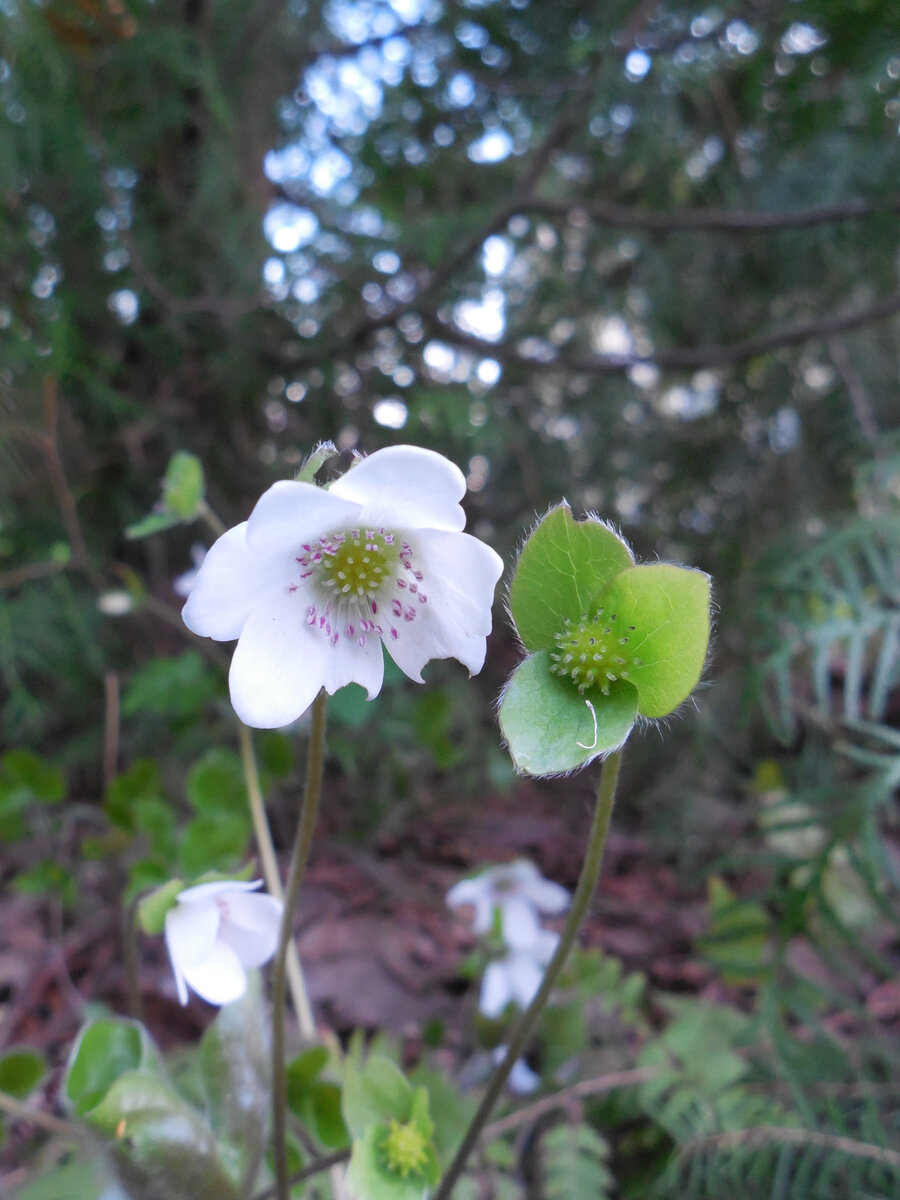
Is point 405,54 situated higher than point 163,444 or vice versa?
point 405,54

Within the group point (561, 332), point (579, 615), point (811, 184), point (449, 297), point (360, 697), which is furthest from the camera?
point (561, 332)

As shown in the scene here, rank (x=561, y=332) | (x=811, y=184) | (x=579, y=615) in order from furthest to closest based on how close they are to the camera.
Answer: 1. (x=561, y=332)
2. (x=811, y=184)
3. (x=579, y=615)

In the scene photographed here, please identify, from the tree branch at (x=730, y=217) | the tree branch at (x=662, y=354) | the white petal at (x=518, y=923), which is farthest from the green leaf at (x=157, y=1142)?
the tree branch at (x=730, y=217)

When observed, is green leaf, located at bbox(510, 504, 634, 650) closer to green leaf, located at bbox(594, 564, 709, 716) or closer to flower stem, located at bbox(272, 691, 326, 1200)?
green leaf, located at bbox(594, 564, 709, 716)

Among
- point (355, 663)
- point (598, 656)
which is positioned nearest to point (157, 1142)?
point (355, 663)

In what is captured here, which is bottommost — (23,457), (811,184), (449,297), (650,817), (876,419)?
(650,817)

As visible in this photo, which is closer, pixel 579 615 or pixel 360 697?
pixel 579 615

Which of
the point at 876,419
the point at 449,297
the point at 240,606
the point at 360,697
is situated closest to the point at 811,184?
the point at 876,419

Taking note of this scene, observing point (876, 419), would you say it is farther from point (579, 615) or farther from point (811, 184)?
point (579, 615)

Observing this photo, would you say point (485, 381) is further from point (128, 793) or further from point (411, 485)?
point (411, 485)
